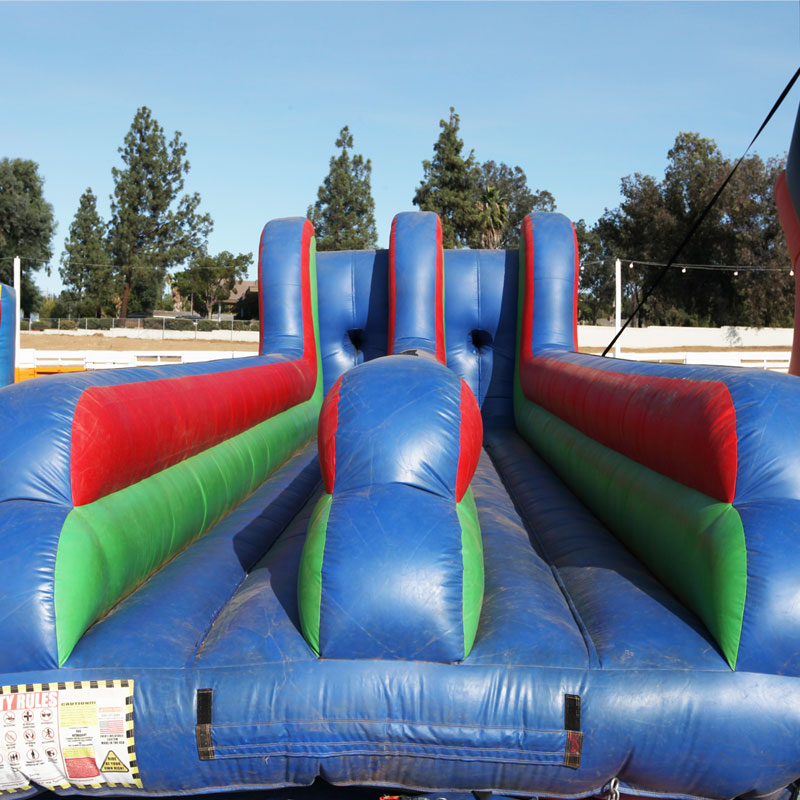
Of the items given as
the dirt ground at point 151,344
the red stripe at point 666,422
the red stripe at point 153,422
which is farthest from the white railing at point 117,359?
the dirt ground at point 151,344

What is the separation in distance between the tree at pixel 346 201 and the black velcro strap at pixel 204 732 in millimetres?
30234

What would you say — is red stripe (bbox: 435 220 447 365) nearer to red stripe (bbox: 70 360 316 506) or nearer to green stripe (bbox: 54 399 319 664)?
red stripe (bbox: 70 360 316 506)

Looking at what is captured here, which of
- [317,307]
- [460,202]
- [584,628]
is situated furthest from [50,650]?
[460,202]

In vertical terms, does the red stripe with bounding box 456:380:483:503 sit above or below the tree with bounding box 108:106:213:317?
below

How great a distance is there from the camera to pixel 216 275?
40312mm

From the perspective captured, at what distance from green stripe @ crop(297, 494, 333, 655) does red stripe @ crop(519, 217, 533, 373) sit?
2785 millimetres

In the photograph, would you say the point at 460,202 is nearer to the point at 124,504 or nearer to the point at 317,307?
the point at 317,307

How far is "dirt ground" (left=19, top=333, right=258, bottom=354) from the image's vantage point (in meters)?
22.2

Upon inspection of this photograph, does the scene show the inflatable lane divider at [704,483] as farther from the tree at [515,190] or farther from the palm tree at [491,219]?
the tree at [515,190]

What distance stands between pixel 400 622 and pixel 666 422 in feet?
2.72

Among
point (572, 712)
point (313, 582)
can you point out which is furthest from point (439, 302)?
point (572, 712)

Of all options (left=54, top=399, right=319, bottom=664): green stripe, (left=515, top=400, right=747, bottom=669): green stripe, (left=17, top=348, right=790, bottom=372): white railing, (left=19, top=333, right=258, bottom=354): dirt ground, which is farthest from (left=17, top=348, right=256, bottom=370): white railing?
(left=19, top=333, right=258, bottom=354): dirt ground

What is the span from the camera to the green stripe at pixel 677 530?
4.87 ft

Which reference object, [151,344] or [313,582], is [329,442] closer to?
[313,582]
